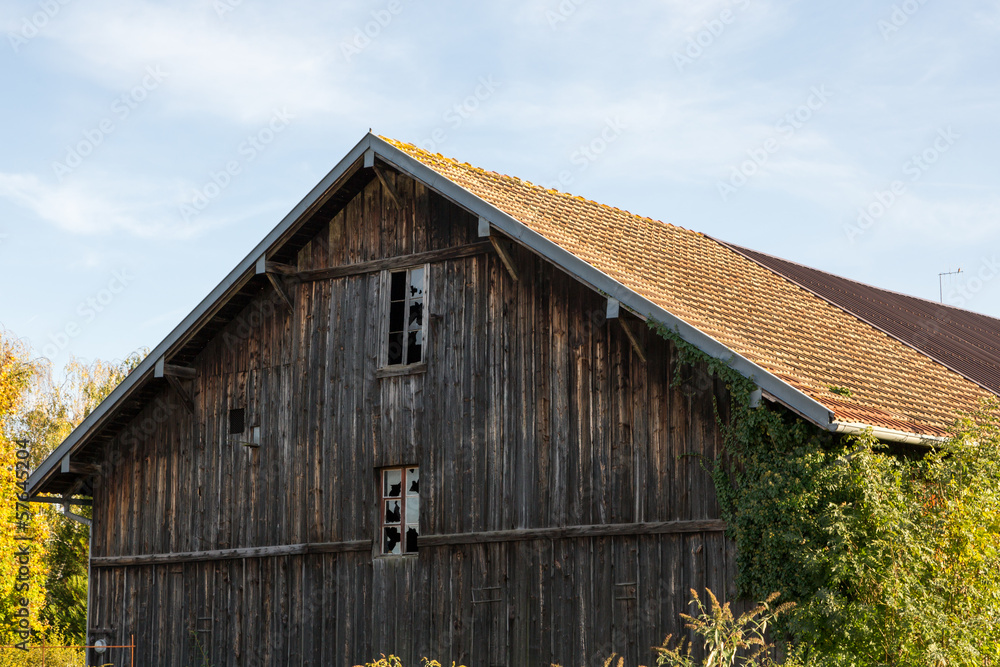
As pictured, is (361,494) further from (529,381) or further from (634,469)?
(634,469)

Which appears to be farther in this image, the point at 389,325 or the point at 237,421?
the point at 237,421

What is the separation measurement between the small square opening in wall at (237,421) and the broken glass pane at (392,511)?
109 inches

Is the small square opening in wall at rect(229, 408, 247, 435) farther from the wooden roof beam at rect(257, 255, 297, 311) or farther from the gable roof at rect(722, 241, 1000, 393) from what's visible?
the gable roof at rect(722, 241, 1000, 393)

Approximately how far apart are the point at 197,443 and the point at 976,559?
10.8 meters

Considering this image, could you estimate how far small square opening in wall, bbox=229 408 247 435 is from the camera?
628 inches

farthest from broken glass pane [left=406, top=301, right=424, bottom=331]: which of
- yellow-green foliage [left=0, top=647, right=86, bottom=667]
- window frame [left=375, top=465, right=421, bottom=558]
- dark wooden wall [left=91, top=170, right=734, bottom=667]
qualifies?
yellow-green foliage [left=0, top=647, right=86, bottom=667]

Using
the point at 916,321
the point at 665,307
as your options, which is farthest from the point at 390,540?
the point at 916,321

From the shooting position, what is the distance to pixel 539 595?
12.7m

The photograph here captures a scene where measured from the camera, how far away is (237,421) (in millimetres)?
16031

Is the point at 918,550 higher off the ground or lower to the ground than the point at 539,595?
higher

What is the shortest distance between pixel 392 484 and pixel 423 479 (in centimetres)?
69

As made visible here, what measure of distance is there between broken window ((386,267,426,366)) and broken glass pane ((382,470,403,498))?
1.41 metres

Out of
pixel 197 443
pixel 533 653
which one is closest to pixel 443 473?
pixel 533 653

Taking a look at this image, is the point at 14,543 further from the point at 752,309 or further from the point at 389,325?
the point at 752,309
